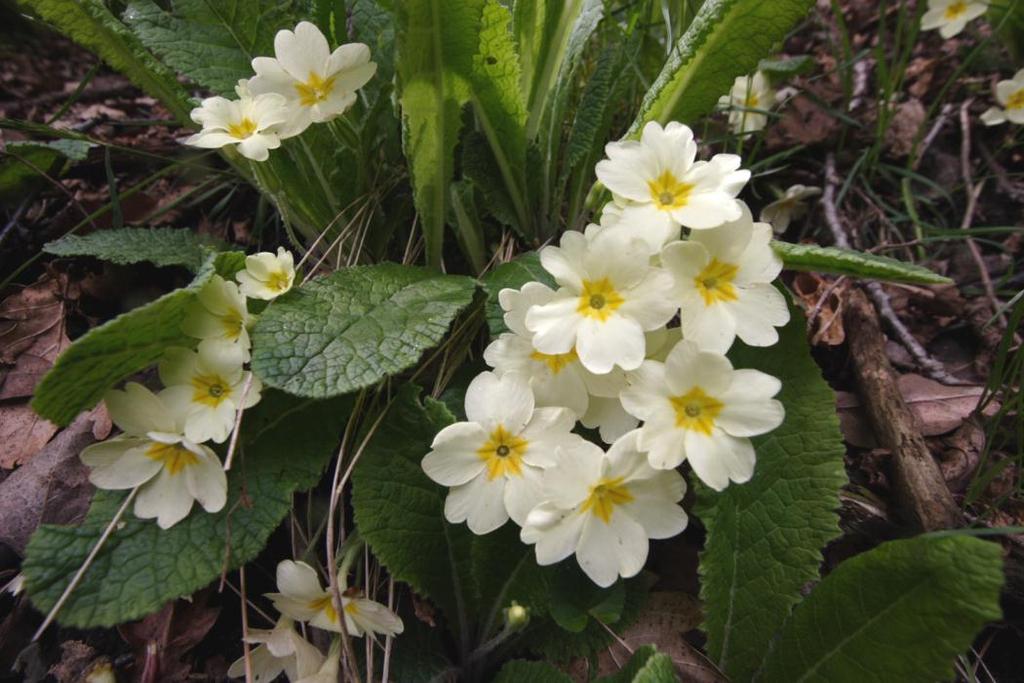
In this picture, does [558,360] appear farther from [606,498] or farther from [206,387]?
[206,387]

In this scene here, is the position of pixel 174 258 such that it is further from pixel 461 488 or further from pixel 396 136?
pixel 461 488

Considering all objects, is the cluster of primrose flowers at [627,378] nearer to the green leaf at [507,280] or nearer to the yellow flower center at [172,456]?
the green leaf at [507,280]

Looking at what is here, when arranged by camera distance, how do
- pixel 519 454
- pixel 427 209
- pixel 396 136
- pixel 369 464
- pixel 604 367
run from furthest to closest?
pixel 396 136 → pixel 427 209 → pixel 369 464 → pixel 519 454 → pixel 604 367

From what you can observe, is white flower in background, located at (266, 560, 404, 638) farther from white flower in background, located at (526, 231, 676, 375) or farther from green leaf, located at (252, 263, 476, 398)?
white flower in background, located at (526, 231, 676, 375)

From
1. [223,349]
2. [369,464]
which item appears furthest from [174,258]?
[369,464]

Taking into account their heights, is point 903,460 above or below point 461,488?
below

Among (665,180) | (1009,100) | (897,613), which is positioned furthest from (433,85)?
(1009,100)

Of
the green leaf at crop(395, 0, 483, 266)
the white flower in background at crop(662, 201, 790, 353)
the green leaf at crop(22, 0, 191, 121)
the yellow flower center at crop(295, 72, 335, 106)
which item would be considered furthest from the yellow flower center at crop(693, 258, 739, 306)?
the green leaf at crop(22, 0, 191, 121)
